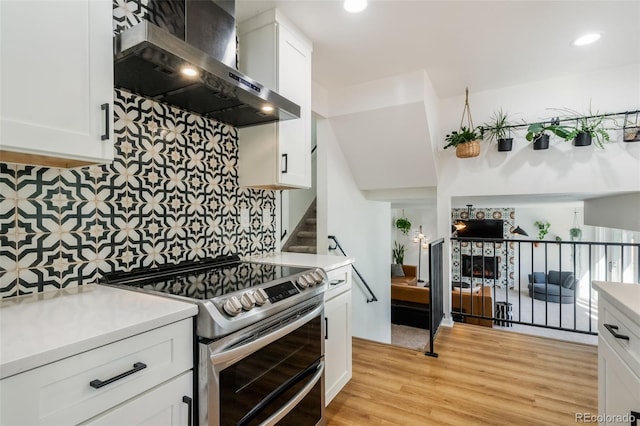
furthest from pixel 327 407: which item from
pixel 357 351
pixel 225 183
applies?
pixel 225 183

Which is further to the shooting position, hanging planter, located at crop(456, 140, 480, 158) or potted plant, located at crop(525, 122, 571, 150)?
hanging planter, located at crop(456, 140, 480, 158)

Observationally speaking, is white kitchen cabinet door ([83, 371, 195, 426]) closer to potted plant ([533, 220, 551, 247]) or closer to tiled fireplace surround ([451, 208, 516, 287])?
tiled fireplace surround ([451, 208, 516, 287])

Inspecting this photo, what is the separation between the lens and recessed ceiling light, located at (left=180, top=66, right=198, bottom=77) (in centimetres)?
133

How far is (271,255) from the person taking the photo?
7.89ft

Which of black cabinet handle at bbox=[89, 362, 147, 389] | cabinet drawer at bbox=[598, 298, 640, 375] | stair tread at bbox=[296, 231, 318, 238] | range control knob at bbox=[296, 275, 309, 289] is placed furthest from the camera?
stair tread at bbox=[296, 231, 318, 238]

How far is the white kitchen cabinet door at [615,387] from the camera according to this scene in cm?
106

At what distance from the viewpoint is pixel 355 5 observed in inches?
78.0

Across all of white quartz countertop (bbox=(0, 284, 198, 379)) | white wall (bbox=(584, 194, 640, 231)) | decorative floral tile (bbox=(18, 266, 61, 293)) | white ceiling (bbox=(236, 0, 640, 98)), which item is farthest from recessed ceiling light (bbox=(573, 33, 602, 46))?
decorative floral tile (bbox=(18, 266, 61, 293))

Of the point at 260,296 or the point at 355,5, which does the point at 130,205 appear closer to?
the point at 260,296

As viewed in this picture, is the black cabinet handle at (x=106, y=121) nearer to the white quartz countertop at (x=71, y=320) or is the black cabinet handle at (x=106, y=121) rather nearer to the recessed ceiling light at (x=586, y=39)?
the white quartz countertop at (x=71, y=320)

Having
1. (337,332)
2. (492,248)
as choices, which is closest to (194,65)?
(337,332)

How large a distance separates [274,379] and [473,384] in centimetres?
170

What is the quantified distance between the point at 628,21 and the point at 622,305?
2.31 metres

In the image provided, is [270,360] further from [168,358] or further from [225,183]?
[225,183]
